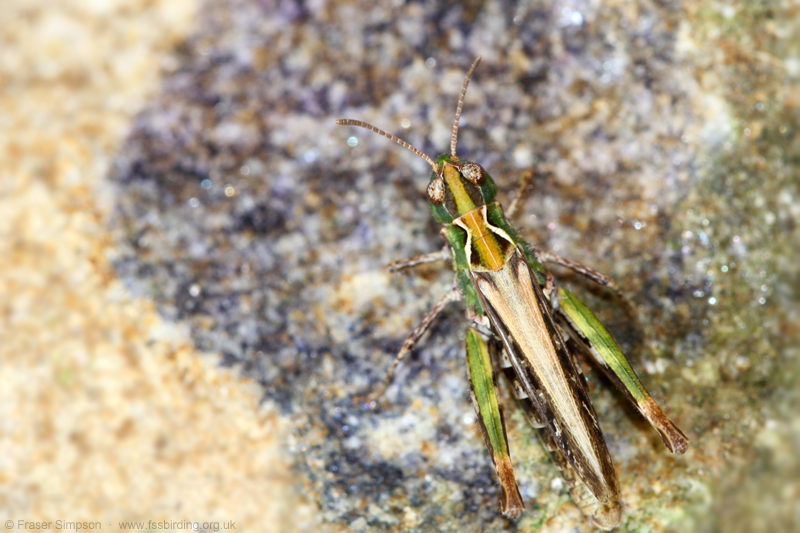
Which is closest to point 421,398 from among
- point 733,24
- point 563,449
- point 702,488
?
point 563,449

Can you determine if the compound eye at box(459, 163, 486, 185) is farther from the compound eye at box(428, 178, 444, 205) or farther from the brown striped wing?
the brown striped wing

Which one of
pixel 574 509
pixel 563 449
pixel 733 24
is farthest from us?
pixel 733 24

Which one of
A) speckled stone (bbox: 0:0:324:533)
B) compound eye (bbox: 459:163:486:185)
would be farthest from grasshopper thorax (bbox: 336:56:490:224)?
speckled stone (bbox: 0:0:324:533)

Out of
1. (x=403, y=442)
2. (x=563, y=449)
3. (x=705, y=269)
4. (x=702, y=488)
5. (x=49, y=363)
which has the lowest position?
(x=702, y=488)

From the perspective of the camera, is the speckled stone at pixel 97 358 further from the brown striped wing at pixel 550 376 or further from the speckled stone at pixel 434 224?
the brown striped wing at pixel 550 376

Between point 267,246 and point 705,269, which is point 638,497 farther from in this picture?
point 267,246

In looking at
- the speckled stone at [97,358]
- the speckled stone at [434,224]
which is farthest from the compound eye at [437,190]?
the speckled stone at [97,358]

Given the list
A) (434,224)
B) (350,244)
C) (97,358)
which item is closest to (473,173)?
(434,224)
